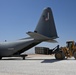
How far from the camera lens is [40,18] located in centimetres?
3216

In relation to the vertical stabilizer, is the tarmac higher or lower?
lower

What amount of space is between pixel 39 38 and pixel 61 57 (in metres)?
4.36

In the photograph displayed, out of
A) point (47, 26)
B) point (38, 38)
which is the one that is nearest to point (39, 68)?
point (38, 38)

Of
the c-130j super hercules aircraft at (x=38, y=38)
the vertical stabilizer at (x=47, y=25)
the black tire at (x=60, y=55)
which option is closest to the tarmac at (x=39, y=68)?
the black tire at (x=60, y=55)

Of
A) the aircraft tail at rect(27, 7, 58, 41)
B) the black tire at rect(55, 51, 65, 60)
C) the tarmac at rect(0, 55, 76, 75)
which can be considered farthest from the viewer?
the aircraft tail at rect(27, 7, 58, 41)

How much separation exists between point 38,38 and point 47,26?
2.34 m

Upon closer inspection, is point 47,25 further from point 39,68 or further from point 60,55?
point 39,68

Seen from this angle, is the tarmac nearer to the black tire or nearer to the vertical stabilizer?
the black tire

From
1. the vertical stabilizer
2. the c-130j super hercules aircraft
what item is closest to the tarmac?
the c-130j super hercules aircraft

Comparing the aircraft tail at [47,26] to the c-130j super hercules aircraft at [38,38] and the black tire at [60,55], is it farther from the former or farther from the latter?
the black tire at [60,55]

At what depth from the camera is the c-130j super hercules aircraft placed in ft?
A: 99.7

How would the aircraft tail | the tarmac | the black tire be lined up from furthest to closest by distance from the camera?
1. the aircraft tail
2. the black tire
3. the tarmac

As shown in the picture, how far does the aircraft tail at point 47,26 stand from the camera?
3030cm

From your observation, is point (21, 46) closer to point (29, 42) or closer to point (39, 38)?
point (29, 42)
